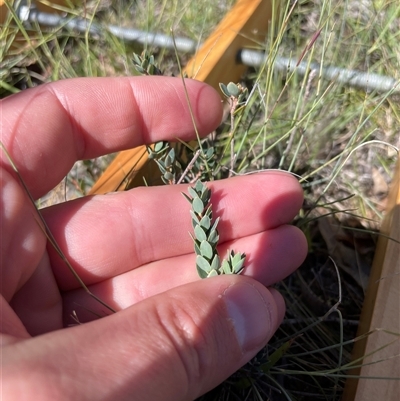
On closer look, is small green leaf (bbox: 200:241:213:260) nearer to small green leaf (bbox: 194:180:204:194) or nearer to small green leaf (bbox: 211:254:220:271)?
small green leaf (bbox: 211:254:220:271)

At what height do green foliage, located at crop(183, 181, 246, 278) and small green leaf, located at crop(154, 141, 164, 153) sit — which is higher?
small green leaf, located at crop(154, 141, 164, 153)

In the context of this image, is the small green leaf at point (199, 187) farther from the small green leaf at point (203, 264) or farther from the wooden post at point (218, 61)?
the wooden post at point (218, 61)

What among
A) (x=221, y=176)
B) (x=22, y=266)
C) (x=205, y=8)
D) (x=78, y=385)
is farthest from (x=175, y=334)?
(x=205, y=8)

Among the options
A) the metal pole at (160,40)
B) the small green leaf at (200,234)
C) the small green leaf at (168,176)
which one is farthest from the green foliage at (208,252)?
the metal pole at (160,40)

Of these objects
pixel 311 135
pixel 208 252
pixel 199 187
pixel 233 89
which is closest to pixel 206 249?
pixel 208 252

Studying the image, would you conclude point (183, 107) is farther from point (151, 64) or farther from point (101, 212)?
point (101, 212)

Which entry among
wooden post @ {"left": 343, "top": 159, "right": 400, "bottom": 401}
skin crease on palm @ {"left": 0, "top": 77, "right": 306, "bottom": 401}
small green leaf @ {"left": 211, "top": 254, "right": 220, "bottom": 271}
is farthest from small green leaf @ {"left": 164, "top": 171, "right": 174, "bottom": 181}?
wooden post @ {"left": 343, "top": 159, "right": 400, "bottom": 401}

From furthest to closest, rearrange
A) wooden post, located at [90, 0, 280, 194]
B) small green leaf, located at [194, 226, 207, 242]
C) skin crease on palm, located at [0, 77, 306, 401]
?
wooden post, located at [90, 0, 280, 194] < small green leaf, located at [194, 226, 207, 242] < skin crease on palm, located at [0, 77, 306, 401]
